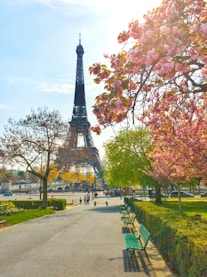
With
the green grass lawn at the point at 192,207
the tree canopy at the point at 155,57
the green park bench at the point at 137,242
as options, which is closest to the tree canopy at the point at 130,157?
the green grass lawn at the point at 192,207

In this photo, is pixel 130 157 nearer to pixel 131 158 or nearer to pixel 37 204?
pixel 131 158

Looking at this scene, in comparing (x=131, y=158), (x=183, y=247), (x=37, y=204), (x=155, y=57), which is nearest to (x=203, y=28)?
(x=155, y=57)

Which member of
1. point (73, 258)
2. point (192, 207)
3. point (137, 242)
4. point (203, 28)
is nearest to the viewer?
point (203, 28)

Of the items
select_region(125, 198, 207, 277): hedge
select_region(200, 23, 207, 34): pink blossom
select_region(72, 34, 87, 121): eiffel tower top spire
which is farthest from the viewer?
select_region(72, 34, 87, 121): eiffel tower top spire

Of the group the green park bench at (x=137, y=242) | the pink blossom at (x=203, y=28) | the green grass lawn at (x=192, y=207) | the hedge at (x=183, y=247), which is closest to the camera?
the pink blossom at (x=203, y=28)

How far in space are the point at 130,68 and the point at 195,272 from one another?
3.79 m

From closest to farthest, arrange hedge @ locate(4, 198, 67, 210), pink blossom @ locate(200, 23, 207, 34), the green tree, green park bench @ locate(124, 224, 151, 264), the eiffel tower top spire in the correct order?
pink blossom @ locate(200, 23, 207, 34)
green park bench @ locate(124, 224, 151, 264)
the green tree
hedge @ locate(4, 198, 67, 210)
the eiffel tower top spire

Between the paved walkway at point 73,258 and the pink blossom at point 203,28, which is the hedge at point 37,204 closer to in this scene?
the paved walkway at point 73,258

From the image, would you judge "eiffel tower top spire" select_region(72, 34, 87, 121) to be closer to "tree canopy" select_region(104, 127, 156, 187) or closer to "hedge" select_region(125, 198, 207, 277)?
"tree canopy" select_region(104, 127, 156, 187)

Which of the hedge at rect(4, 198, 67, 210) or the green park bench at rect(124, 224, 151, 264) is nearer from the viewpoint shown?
the green park bench at rect(124, 224, 151, 264)

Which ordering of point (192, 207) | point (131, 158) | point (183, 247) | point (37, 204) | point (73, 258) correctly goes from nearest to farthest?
point (183, 247) → point (73, 258) → point (192, 207) → point (131, 158) → point (37, 204)

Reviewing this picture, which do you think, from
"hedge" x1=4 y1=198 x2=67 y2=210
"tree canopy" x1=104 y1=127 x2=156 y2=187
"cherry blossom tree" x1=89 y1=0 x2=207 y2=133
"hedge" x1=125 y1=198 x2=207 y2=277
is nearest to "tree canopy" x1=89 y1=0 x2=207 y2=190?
"cherry blossom tree" x1=89 y1=0 x2=207 y2=133

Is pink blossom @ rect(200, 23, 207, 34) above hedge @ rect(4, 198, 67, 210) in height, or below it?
above

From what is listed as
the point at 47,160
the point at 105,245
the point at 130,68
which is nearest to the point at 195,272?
the point at 130,68
